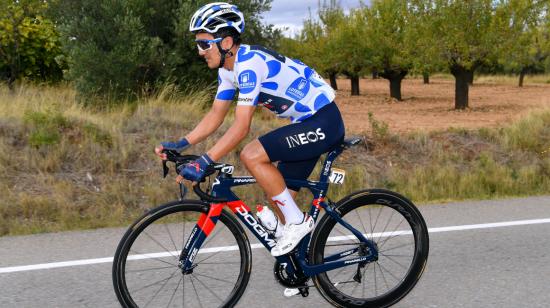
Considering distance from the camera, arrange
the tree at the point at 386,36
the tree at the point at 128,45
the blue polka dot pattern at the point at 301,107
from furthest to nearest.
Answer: the tree at the point at 386,36, the tree at the point at 128,45, the blue polka dot pattern at the point at 301,107

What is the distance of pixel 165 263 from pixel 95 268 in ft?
2.39

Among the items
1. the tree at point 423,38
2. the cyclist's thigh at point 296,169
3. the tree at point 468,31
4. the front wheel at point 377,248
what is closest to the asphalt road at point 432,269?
the front wheel at point 377,248

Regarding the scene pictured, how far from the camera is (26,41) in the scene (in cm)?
1351

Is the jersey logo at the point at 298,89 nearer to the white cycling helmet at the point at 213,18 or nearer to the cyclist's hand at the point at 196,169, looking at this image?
the white cycling helmet at the point at 213,18

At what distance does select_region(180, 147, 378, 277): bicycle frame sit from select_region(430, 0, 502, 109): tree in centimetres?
1949

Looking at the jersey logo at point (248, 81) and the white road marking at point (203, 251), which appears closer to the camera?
the jersey logo at point (248, 81)

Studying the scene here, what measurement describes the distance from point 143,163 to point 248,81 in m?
4.39

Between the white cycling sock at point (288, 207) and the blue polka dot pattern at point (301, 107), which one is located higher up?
the blue polka dot pattern at point (301, 107)

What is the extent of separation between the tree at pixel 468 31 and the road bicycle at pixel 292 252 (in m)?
19.2

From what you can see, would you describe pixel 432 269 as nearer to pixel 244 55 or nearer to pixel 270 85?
pixel 270 85

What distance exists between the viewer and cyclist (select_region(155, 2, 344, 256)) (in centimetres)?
340

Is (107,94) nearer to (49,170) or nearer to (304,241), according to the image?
(49,170)

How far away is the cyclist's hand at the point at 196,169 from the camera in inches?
126

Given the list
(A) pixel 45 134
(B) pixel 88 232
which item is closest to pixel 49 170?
(A) pixel 45 134
